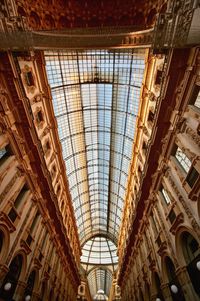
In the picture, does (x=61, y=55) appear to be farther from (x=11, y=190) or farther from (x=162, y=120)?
(x=11, y=190)

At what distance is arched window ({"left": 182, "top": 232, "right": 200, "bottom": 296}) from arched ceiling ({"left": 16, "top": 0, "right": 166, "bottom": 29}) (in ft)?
44.2

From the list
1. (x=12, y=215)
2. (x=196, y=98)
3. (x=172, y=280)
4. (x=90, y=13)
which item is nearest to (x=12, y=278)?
(x=12, y=215)

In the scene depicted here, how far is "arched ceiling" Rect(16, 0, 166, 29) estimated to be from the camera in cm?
1213

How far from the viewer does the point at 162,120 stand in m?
12.9

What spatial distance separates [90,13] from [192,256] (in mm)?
16691

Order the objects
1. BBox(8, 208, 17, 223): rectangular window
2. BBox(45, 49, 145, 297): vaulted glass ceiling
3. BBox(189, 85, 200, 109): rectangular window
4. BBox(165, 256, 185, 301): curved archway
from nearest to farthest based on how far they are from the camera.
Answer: BBox(189, 85, 200, 109): rectangular window, BBox(165, 256, 185, 301): curved archway, BBox(8, 208, 17, 223): rectangular window, BBox(45, 49, 145, 297): vaulted glass ceiling

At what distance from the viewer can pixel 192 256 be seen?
1066 cm

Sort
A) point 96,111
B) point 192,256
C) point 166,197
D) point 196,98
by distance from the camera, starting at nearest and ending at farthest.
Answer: point 196,98
point 192,256
point 166,197
point 96,111

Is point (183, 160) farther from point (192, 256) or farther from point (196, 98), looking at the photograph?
point (192, 256)

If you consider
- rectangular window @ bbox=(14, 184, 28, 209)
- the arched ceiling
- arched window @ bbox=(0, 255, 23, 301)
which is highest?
the arched ceiling

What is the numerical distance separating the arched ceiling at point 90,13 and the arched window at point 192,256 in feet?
44.2

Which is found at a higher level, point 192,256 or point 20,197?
point 20,197

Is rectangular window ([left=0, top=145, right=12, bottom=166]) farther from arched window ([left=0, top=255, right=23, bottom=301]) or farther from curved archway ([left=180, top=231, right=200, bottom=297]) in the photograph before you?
curved archway ([left=180, top=231, right=200, bottom=297])

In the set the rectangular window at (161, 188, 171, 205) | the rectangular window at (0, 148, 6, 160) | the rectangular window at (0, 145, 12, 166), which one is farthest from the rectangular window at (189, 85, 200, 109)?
the rectangular window at (0, 148, 6, 160)
